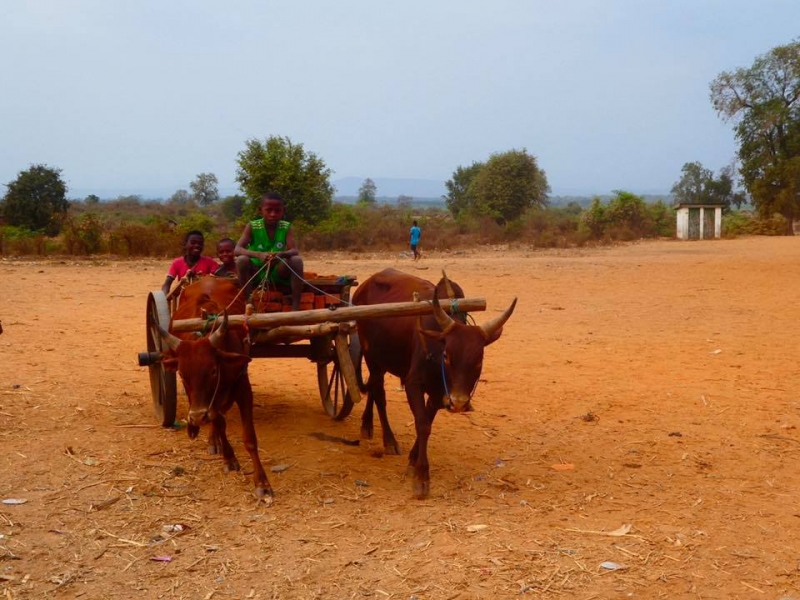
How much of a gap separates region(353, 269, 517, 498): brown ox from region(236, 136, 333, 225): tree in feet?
84.3

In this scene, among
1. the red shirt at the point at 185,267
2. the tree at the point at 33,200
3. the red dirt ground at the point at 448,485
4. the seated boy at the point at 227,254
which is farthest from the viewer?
the tree at the point at 33,200

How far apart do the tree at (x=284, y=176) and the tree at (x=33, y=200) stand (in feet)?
39.3

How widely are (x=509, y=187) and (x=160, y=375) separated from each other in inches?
1964

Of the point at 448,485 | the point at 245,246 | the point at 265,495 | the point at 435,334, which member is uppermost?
the point at 245,246

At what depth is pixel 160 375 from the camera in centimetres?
793

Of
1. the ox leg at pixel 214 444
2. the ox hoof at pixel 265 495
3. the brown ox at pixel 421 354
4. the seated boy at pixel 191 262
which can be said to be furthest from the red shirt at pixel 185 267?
the ox hoof at pixel 265 495

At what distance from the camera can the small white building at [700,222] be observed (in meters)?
45.8

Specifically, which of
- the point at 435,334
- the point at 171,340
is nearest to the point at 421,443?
the point at 435,334

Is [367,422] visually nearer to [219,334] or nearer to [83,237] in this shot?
[219,334]

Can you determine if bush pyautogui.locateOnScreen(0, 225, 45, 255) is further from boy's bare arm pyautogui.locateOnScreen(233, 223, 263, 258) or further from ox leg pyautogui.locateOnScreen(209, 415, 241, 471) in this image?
ox leg pyautogui.locateOnScreen(209, 415, 241, 471)

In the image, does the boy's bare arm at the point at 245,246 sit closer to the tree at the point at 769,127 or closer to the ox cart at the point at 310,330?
the ox cart at the point at 310,330

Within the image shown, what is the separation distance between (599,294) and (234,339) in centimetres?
1394

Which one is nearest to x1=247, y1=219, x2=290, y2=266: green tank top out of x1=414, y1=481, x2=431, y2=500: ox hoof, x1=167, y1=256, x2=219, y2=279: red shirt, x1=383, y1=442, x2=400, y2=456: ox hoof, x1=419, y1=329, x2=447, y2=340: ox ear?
x1=167, y1=256, x2=219, y2=279: red shirt

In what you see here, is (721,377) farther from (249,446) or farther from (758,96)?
(758,96)
